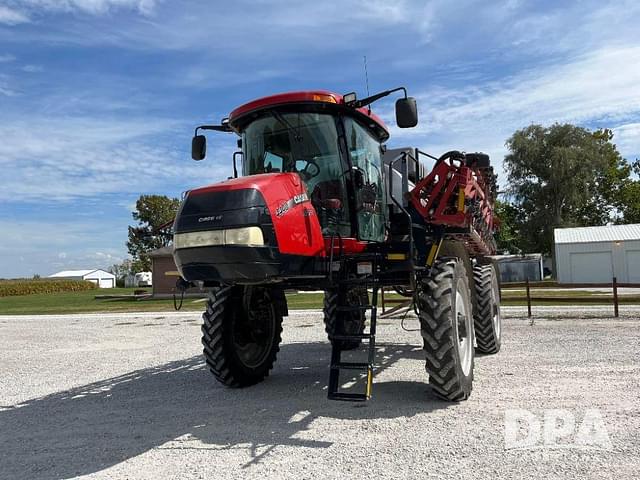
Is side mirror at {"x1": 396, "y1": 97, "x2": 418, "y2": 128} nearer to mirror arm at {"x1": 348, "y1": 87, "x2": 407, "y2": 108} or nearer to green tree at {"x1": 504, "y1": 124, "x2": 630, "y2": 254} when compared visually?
mirror arm at {"x1": 348, "y1": 87, "x2": 407, "y2": 108}

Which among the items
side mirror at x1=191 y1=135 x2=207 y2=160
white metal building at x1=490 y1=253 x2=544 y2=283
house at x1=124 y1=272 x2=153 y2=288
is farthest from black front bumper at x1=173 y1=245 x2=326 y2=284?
house at x1=124 y1=272 x2=153 y2=288

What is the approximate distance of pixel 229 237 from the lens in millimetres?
4789

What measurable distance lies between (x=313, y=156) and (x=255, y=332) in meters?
2.62

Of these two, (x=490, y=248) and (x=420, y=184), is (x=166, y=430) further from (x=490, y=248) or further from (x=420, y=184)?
(x=490, y=248)

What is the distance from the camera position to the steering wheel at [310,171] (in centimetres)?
604

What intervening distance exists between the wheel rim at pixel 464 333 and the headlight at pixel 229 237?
2.64 metres

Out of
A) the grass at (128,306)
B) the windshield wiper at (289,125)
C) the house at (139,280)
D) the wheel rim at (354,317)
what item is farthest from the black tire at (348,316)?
the house at (139,280)

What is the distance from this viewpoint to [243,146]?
254 inches

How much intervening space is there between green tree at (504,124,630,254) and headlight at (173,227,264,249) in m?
46.0

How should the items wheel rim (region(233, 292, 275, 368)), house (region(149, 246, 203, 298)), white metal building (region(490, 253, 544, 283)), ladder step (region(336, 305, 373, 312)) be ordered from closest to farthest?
ladder step (region(336, 305, 373, 312))
wheel rim (region(233, 292, 275, 368))
house (region(149, 246, 203, 298))
white metal building (region(490, 253, 544, 283))

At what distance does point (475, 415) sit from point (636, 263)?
1415 inches

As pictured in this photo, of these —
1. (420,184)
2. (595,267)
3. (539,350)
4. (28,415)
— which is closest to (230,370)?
(28,415)

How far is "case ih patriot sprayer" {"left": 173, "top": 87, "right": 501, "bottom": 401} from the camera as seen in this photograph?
195 inches

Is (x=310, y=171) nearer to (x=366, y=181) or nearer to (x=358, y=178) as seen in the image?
(x=358, y=178)
